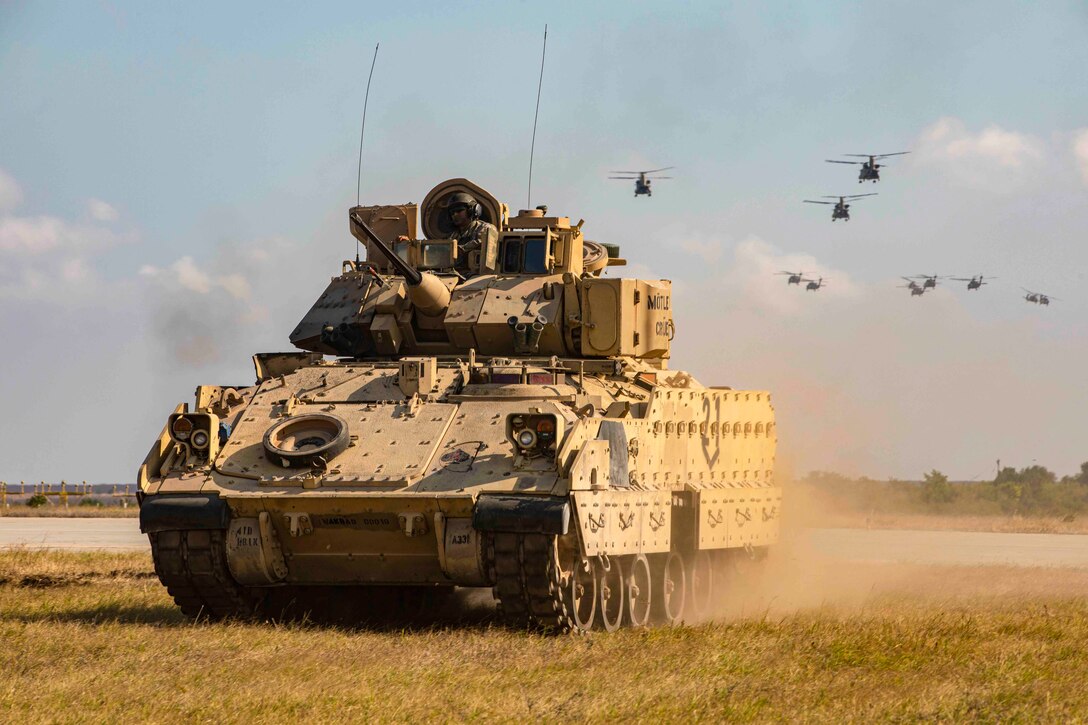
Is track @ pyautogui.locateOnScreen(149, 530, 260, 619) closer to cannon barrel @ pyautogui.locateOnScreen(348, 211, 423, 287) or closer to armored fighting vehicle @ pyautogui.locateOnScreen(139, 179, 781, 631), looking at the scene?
armored fighting vehicle @ pyautogui.locateOnScreen(139, 179, 781, 631)

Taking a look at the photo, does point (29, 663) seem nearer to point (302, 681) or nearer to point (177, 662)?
point (177, 662)

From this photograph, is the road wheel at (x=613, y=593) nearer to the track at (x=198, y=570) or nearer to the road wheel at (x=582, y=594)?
the road wheel at (x=582, y=594)

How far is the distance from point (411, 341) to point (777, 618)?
505 cm

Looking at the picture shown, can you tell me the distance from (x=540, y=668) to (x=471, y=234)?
8.42 metres

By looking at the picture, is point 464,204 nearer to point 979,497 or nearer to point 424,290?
point 424,290

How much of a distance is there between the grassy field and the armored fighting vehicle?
2.12 feet

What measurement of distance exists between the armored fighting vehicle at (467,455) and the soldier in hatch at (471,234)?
0.16 feet

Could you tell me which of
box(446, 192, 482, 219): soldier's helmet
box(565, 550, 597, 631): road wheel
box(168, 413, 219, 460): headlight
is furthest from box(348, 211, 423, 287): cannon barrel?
box(565, 550, 597, 631): road wheel

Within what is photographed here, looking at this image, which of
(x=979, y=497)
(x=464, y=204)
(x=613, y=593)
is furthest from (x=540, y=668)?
(x=979, y=497)

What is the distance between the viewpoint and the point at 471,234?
2066 centimetres

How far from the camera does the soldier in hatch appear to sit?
2038 centimetres

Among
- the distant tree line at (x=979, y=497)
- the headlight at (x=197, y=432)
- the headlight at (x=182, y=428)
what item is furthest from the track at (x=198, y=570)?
the distant tree line at (x=979, y=497)

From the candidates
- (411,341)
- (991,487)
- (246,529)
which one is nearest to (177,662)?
(246,529)

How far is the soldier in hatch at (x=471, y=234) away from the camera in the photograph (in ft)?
A: 66.8
